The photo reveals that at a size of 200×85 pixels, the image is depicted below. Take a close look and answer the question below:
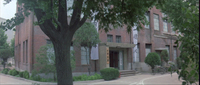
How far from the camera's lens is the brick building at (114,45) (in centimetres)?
1662

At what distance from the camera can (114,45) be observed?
19.2m

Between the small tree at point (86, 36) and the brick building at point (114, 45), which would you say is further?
the brick building at point (114, 45)

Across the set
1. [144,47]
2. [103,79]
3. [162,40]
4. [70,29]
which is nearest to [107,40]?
[103,79]

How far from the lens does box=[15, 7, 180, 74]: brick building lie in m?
16.6

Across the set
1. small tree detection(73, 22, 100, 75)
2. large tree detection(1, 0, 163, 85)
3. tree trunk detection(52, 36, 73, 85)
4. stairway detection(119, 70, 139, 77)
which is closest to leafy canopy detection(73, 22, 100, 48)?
small tree detection(73, 22, 100, 75)

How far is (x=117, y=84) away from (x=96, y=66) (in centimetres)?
600

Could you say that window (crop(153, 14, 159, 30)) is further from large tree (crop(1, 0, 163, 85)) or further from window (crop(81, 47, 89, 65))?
large tree (crop(1, 0, 163, 85))

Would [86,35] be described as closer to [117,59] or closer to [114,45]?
[114,45]

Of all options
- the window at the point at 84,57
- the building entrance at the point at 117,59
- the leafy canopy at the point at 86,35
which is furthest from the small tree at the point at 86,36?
the building entrance at the point at 117,59

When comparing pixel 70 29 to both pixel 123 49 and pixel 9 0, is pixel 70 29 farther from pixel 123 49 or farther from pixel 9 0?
pixel 123 49

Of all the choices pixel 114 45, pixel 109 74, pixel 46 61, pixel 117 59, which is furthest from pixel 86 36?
pixel 117 59

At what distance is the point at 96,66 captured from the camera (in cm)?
1912

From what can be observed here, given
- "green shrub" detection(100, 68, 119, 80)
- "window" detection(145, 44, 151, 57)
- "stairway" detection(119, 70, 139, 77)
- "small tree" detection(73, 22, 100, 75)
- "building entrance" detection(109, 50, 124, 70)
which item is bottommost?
"stairway" detection(119, 70, 139, 77)

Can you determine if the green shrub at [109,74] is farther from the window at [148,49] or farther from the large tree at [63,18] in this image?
the window at [148,49]
